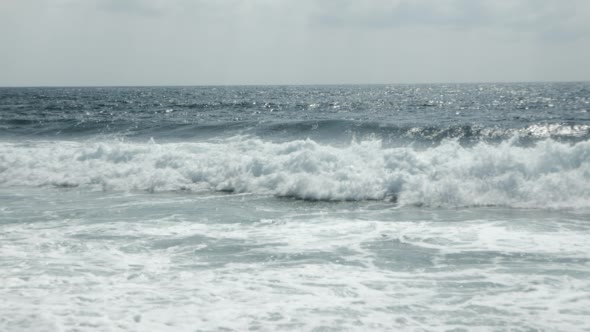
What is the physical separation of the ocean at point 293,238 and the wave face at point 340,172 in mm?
54

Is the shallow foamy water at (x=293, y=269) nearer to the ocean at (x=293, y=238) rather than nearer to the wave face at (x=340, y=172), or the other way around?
the ocean at (x=293, y=238)

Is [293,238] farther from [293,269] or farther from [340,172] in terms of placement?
[340,172]

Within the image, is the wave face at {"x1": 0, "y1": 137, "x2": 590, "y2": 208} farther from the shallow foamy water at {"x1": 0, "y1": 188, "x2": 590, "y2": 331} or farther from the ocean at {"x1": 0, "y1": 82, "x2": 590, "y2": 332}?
the shallow foamy water at {"x1": 0, "y1": 188, "x2": 590, "y2": 331}

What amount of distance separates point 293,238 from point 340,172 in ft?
18.5

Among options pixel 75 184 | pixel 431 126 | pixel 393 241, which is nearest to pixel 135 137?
pixel 75 184

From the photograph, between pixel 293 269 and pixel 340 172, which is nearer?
pixel 293 269

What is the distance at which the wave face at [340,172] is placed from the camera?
13703 millimetres

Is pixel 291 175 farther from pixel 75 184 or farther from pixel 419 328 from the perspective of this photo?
pixel 419 328

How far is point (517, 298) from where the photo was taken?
703 cm

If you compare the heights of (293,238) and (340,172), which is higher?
(340,172)

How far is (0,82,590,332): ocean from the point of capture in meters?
6.67

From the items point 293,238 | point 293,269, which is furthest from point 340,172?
point 293,269

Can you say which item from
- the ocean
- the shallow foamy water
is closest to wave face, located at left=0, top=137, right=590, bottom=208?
the ocean

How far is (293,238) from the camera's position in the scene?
33.4 feet
